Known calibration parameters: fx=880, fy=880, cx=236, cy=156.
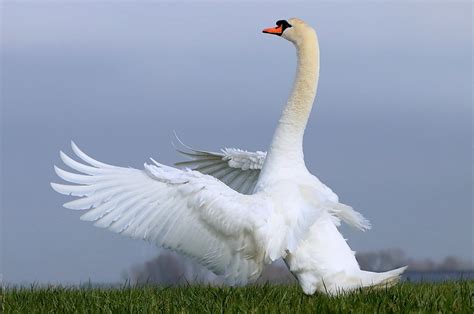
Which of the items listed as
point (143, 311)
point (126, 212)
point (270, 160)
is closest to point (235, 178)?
point (270, 160)

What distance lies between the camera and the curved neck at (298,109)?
27.5 feet

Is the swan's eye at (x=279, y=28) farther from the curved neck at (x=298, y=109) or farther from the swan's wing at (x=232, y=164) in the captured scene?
the swan's wing at (x=232, y=164)

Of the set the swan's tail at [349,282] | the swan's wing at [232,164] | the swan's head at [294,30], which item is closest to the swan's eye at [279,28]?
the swan's head at [294,30]

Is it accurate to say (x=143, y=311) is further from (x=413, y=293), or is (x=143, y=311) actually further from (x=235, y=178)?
(x=235, y=178)

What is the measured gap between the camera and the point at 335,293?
7.64 metres

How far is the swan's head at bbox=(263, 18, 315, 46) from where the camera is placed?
8.77 metres

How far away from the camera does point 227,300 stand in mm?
7426

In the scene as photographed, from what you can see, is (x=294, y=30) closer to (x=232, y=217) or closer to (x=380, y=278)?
(x=232, y=217)

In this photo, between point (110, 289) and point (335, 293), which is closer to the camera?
point (335, 293)

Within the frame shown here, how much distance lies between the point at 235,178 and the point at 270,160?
5.84ft

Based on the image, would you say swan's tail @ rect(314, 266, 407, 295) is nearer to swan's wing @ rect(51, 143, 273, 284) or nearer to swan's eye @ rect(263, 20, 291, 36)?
swan's wing @ rect(51, 143, 273, 284)

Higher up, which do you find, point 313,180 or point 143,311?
point 313,180

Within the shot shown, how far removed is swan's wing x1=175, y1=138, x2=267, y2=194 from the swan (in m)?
1.58

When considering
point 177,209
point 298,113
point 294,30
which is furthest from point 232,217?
point 294,30
